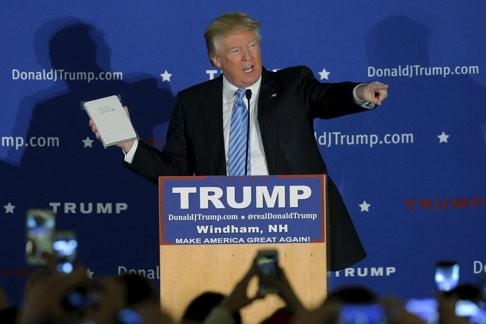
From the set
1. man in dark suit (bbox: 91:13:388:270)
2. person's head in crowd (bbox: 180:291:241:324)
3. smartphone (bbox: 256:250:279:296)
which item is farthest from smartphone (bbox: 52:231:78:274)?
man in dark suit (bbox: 91:13:388:270)

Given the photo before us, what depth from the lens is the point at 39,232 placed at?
3943mm

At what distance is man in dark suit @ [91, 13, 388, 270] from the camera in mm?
5379

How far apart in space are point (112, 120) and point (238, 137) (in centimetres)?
56

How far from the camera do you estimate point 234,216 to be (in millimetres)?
4727

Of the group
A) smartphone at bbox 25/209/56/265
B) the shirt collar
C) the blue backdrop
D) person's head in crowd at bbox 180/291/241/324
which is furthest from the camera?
the blue backdrop

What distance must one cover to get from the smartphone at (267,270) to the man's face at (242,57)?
1.90 m

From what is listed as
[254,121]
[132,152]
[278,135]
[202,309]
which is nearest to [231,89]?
[254,121]

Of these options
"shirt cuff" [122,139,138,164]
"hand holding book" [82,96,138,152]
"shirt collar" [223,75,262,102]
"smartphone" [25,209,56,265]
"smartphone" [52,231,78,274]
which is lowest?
"smartphone" [52,231,78,274]

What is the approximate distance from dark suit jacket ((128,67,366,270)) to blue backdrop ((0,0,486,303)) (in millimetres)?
1251

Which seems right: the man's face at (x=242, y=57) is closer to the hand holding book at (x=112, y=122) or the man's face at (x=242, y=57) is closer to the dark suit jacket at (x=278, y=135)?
the dark suit jacket at (x=278, y=135)

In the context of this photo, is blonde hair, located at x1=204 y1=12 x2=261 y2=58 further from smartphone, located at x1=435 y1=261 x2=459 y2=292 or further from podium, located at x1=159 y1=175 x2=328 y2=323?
smartphone, located at x1=435 y1=261 x2=459 y2=292

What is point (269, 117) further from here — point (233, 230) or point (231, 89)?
point (233, 230)

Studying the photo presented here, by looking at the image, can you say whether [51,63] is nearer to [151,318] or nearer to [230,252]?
[230,252]

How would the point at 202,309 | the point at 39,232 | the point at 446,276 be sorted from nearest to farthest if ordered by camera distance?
the point at 446,276
the point at 202,309
the point at 39,232
